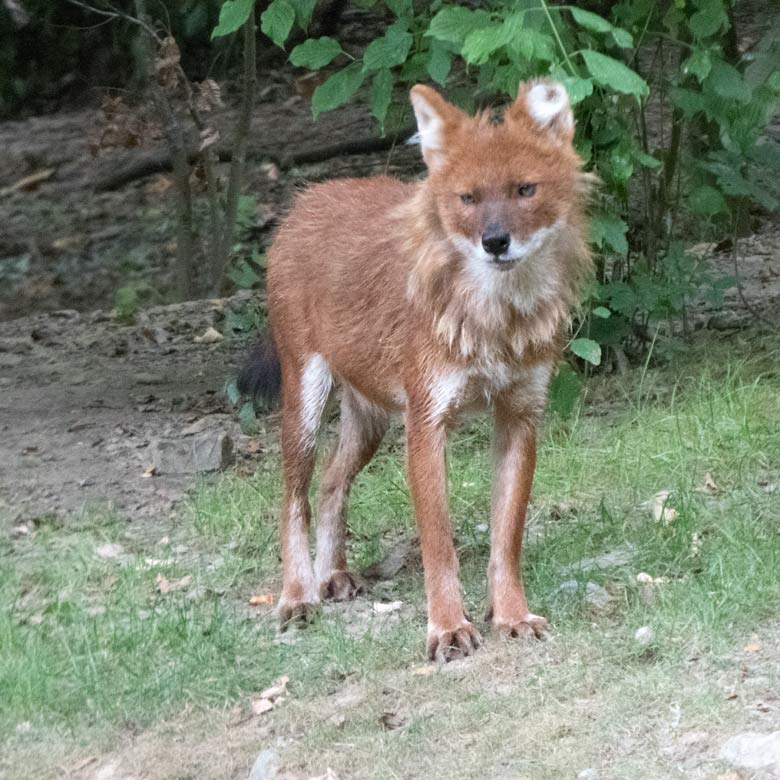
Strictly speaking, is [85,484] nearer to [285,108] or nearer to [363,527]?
[363,527]

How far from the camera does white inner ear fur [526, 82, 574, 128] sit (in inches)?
192

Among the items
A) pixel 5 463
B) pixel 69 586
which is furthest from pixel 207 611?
pixel 5 463

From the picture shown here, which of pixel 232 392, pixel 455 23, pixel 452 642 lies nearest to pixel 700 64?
pixel 455 23

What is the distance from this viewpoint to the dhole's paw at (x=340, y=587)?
572 centimetres

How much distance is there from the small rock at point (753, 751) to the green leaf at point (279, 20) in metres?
3.07

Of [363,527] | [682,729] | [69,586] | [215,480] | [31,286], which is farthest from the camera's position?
[31,286]

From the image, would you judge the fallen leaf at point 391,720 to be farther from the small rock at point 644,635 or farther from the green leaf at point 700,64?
the green leaf at point 700,64

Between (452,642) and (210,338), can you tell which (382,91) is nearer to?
(452,642)

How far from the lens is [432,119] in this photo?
494 centimetres

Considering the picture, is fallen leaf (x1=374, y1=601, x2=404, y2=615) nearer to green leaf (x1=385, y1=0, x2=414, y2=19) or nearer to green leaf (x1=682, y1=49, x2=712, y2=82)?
green leaf (x1=385, y1=0, x2=414, y2=19)

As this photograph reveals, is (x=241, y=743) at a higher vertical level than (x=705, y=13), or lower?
lower

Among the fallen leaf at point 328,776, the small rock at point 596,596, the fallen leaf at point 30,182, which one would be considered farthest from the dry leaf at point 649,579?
the fallen leaf at point 30,182

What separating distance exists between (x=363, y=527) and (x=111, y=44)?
7316 mm

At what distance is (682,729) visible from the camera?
402 cm
